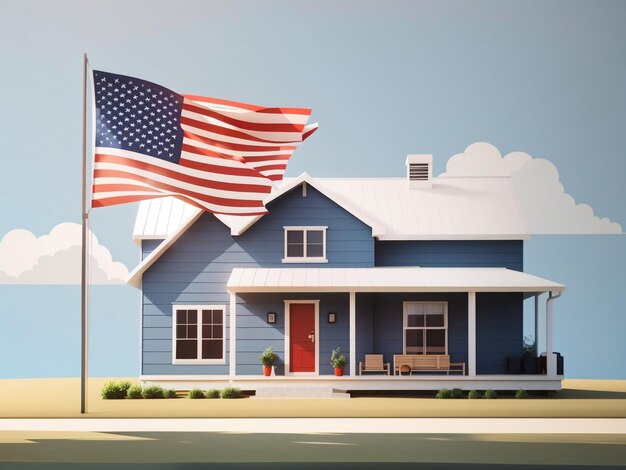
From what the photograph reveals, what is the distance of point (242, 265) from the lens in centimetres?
2656

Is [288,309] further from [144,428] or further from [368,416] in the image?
[144,428]

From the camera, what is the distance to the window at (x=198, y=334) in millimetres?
26328

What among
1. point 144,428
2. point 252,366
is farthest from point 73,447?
point 252,366

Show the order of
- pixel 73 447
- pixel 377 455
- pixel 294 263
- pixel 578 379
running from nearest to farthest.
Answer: pixel 377 455
pixel 73 447
pixel 294 263
pixel 578 379

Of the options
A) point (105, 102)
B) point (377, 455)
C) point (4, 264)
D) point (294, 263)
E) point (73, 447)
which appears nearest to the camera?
point (377, 455)

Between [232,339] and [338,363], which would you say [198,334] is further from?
[338,363]

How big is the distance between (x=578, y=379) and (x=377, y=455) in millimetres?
20861

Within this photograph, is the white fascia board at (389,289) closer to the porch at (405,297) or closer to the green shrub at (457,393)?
the porch at (405,297)

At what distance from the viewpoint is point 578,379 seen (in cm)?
3275

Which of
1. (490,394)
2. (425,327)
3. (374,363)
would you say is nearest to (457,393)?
(490,394)

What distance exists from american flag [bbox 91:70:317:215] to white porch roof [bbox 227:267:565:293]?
19.8 feet

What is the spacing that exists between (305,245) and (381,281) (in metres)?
2.81

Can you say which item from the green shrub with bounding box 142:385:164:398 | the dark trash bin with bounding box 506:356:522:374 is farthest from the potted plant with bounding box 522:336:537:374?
the green shrub with bounding box 142:385:164:398

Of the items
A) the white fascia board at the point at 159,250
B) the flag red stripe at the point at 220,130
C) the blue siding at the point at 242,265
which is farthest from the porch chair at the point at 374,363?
the flag red stripe at the point at 220,130
